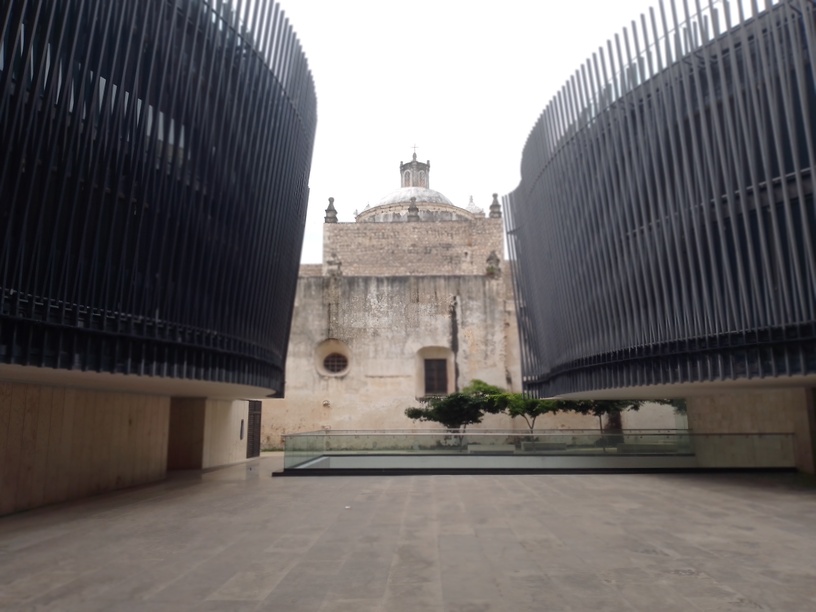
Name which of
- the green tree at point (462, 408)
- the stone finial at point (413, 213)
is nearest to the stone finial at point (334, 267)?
the stone finial at point (413, 213)

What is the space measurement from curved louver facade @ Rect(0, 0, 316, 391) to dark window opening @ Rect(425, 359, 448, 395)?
51.3ft

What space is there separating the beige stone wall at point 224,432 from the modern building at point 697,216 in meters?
9.04

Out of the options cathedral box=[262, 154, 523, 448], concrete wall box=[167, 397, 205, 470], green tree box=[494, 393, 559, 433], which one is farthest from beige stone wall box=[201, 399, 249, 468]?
green tree box=[494, 393, 559, 433]

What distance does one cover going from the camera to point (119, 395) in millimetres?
12141

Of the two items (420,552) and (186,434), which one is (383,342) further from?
(420,552)

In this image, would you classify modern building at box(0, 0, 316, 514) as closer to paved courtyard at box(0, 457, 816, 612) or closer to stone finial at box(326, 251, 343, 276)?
paved courtyard at box(0, 457, 816, 612)

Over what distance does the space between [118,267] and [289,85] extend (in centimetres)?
620

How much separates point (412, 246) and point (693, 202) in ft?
83.5

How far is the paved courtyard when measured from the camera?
466 centimetres

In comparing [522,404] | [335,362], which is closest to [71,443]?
[522,404]

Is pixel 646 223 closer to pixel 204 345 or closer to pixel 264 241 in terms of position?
pixel 264 241

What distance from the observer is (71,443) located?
10391mm

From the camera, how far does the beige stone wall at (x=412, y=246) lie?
117ft

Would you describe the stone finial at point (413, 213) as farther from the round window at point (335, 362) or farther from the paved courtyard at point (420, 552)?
the paved courtyard at point (420, 552)
